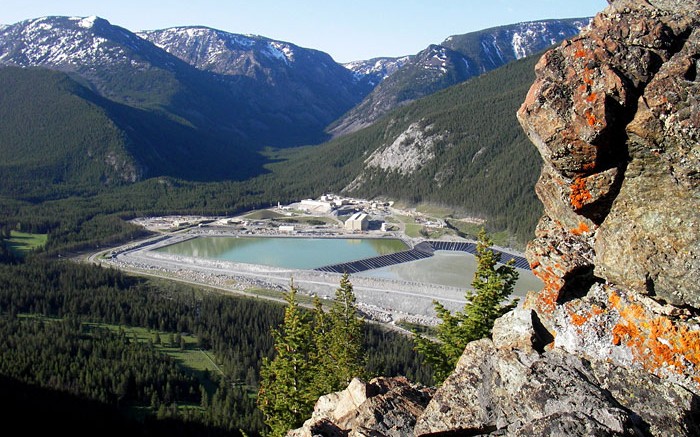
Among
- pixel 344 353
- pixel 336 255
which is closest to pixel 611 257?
pixel 344 353

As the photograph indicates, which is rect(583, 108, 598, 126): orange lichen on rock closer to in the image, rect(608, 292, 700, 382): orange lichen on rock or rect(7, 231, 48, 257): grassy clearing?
rect(608, 292, 700, 382): orange lichen on rock

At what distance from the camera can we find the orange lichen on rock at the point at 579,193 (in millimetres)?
9352

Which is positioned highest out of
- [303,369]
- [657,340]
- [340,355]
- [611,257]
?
[611,257]

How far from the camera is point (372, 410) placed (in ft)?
34.0

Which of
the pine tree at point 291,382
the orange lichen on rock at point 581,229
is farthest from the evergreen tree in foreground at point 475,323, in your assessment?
the orange lichen on rock at point 581,229

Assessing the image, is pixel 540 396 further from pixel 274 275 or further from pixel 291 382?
pixel 274 275

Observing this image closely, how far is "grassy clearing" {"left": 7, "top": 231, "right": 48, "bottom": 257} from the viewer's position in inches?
4173

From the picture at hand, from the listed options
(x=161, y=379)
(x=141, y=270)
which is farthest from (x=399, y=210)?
(x=161, y=379)

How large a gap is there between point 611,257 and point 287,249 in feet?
304

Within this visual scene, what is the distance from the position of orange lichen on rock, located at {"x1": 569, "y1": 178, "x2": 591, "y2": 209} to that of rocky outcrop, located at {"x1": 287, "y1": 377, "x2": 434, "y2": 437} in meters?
4.55

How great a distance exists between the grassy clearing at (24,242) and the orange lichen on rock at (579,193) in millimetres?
111110

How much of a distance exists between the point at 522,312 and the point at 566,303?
0.85 m

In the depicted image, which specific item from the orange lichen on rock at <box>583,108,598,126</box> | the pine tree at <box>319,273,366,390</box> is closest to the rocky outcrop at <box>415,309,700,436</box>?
the orange lichen on rock at <box>583,108,598,126</box>

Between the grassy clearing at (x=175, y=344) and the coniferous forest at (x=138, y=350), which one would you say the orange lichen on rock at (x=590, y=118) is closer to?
the coniferous forest at (x=138, y=350)
